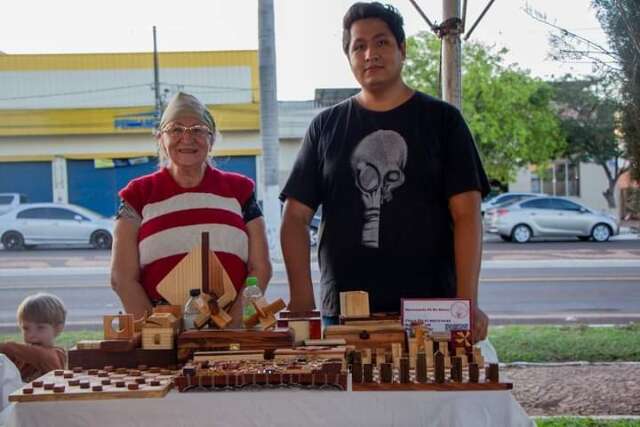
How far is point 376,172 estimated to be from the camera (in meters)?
2.67

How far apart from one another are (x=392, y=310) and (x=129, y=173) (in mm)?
22900

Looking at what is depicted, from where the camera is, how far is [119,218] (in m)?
2.75

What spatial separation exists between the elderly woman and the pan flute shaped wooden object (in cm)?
13

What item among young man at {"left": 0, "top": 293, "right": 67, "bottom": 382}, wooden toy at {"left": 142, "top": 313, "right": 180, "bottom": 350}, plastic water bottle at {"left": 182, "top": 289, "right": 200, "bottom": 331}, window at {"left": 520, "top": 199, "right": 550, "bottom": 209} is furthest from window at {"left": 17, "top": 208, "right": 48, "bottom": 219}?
wooden toy at {"left": 142, "top": 313, "right": 180, "bottom": 350}

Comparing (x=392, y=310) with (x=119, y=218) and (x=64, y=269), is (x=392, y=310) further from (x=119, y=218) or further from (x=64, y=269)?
(x=64, y=269)

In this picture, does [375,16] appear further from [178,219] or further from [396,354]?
[396,354]

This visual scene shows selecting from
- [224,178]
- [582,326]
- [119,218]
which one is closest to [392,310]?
[224,178]

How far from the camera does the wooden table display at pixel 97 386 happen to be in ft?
6.46

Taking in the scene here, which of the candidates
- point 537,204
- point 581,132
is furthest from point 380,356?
point 581,132

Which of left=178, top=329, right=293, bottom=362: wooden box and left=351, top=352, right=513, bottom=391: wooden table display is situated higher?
left=178, top=329, right=293, bottom=362: wooden box

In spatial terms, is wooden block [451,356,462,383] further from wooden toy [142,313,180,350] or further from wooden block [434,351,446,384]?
wooden toy [142,313,180,350]

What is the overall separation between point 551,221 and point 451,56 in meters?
16.6

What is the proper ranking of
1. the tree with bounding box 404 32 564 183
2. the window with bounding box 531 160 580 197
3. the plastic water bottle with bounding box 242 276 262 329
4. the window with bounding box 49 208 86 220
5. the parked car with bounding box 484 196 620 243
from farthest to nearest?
the window with bounding box 531 160 580 197 < the tree with bounding box 404 32 564 183 < the parked car with bounding box 484 196 620 243 < the window with bounding box 49 208 86 220 < the plastic water bottle with bounding box 242 276 262 329

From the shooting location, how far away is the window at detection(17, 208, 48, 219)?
750 inches
